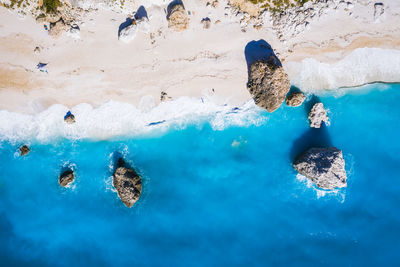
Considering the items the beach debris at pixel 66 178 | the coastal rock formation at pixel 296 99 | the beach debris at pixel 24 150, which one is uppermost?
the coastal rock formation at pixel 296 99

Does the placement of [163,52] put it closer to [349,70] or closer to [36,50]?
[36,50]

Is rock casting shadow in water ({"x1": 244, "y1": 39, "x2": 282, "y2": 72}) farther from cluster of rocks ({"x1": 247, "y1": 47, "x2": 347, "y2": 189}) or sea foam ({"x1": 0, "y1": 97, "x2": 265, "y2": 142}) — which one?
A: sea foam ({"x1": 0, "y1": 97, "x2": 265, "y2": 142})

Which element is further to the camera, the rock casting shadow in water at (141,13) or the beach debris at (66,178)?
the beach debris at (66,178)

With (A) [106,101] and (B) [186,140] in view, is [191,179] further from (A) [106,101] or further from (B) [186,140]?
(A) [106,101]

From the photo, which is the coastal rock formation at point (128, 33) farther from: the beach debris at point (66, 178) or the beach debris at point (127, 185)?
the beach debris at point (66, 178)

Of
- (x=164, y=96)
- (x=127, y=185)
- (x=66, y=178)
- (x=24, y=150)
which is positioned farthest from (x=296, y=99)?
(x=24, y=150)

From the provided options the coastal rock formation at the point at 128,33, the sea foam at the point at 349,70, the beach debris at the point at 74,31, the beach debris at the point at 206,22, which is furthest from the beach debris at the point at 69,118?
the sea foam at the point at 349,70

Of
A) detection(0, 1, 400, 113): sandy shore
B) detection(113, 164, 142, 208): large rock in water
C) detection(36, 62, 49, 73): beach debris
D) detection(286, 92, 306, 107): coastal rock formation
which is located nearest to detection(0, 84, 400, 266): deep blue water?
detection(113, 164, 142, 208): large rock in water
